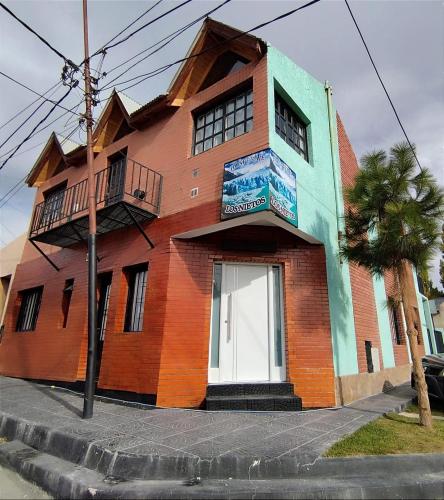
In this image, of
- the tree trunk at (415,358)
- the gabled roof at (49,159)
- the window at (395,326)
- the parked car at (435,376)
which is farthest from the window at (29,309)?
the window at (395,326)

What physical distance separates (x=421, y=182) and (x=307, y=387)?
420cm

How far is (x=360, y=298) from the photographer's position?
843 centimetres

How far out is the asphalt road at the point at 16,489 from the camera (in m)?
3.55

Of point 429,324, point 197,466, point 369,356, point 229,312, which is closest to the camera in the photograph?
point 197,466

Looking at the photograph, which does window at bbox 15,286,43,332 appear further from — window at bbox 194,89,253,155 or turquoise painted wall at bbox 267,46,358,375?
turquoise painted wall at bbox 267,46,358,375

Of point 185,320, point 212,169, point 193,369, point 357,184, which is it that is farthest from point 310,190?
point 193,369

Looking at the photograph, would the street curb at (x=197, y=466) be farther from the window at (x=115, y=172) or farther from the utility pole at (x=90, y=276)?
the window at (x=115, y=172)

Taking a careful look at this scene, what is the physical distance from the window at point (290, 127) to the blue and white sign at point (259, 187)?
1.27m

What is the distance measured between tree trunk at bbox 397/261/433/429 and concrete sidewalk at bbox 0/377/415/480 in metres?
0.83

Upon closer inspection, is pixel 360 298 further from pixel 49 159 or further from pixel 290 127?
pixel 49 159

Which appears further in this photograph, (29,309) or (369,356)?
(29,309)

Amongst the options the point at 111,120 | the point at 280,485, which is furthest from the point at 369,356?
the point at 111,120

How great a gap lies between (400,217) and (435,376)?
12.2ft

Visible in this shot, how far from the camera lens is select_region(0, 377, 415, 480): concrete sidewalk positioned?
3.62 meters
